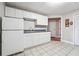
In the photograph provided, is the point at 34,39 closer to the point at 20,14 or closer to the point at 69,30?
the point at 20,14

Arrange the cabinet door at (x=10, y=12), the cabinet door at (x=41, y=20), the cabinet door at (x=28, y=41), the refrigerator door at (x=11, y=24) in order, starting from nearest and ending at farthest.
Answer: the refrigerator door at (x=11, y=24) → the cabinet door at (x=10, y=12) → the cabinet door at (x=28, y=41) → the cabinet door at (x=41, y=20)

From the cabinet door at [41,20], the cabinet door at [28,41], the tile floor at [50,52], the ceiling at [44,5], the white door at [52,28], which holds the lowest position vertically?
the tile floor at [50,52]

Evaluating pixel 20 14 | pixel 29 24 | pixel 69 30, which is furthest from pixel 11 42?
pixel 69 30

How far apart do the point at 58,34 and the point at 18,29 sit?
6.48 metres

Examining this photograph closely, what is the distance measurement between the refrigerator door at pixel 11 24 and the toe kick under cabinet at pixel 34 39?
0.77 metres

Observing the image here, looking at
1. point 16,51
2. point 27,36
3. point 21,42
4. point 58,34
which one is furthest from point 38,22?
point 58,34

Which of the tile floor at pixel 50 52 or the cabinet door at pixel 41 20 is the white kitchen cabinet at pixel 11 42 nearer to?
the tile floor at pixel 50 52

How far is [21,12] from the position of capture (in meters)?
4.37

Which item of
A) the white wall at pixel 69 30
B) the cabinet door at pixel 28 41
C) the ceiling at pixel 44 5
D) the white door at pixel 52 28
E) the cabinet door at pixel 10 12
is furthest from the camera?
the white door at pixel 52 28

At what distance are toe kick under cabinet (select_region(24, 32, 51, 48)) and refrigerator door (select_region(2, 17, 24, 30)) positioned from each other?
2.51 feet

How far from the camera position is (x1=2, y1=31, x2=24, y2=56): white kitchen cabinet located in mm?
3252

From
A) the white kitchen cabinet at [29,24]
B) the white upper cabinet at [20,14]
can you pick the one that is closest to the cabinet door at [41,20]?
the white upper cabinet at [20,14]

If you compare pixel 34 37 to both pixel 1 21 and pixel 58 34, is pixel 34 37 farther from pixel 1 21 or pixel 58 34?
pixel 58 34

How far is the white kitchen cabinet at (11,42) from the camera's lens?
128 inches
